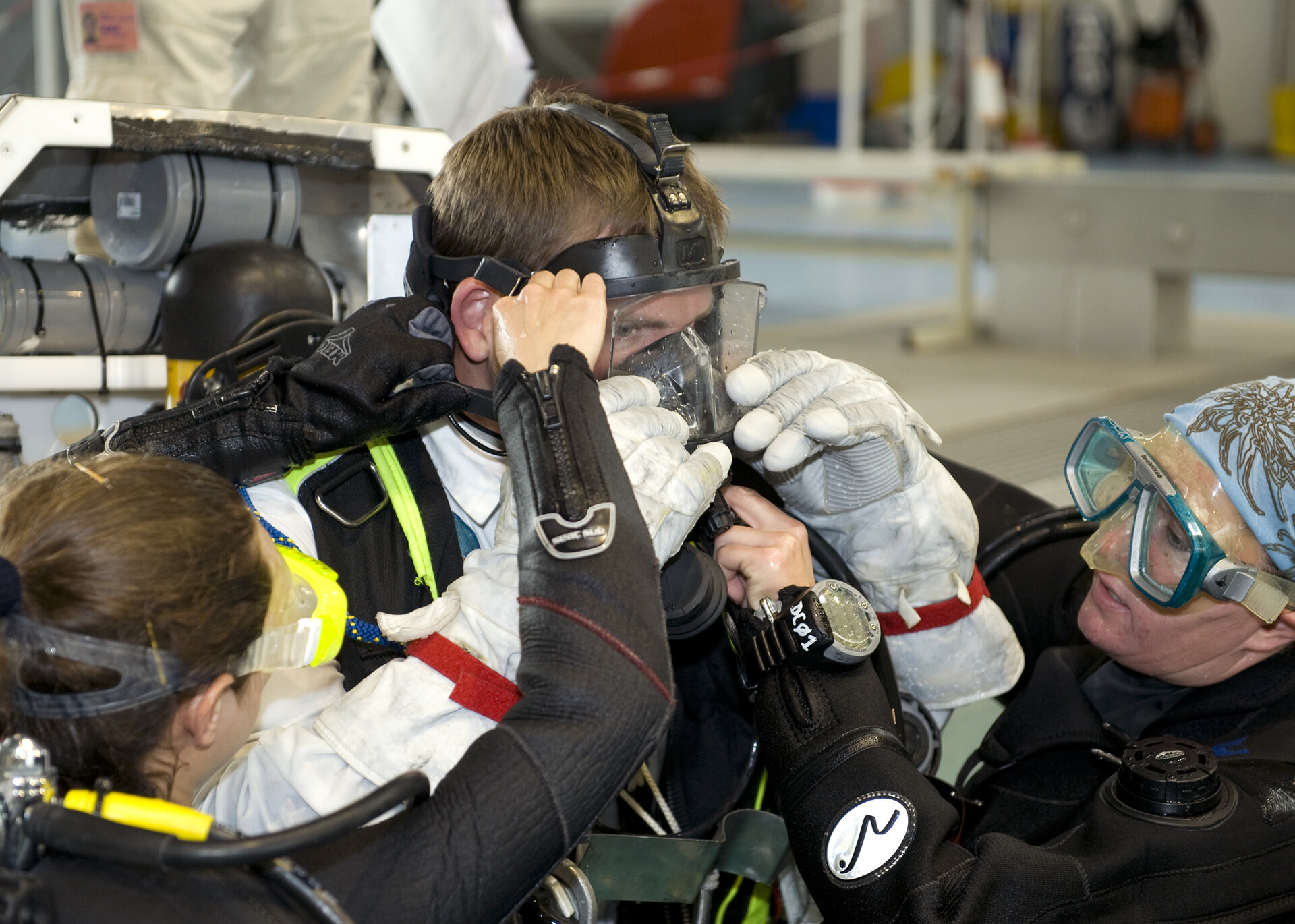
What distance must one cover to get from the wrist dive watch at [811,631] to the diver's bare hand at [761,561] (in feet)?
0.09

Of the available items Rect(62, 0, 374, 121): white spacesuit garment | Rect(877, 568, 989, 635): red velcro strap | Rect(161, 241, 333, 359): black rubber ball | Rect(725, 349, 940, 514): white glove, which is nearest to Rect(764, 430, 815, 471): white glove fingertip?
Rect(725, 349, 940, 514): white glove

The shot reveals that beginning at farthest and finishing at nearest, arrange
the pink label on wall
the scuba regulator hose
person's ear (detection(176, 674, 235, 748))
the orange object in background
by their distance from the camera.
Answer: the orange object in background
the pink label on wall
person's ear (detection(176, 674, 235, 748))
the scuba regulator hose

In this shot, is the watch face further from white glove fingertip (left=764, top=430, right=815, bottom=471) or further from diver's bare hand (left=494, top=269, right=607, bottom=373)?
diver's bare hand (left=494, top=269, right=607, bottom=373)

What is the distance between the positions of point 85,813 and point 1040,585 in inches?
52.8

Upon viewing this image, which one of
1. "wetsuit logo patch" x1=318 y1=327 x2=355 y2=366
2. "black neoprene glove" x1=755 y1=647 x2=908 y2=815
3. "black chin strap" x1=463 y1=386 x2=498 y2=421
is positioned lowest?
"black neoprene glove" x1=755 y1=647 x2=908 y2=815

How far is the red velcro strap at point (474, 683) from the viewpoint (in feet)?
3.54

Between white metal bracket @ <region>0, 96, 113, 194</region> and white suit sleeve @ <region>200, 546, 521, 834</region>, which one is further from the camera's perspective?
white metal bracket @ <region>0, 96, 113, 194</region>

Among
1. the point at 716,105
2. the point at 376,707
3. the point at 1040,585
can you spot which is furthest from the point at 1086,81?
the point at 376,707

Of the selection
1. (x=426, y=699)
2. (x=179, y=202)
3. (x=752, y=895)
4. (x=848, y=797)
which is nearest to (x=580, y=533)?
(x=426, y=699)

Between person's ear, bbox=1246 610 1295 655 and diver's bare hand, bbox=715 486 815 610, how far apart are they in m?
0.51

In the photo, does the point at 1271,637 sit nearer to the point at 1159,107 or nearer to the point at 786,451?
the point at 786,451

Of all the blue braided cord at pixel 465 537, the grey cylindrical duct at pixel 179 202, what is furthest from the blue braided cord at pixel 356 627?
the grey cylindrical duct at pixel 179 202

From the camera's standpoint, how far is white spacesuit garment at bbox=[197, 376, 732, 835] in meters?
1.06

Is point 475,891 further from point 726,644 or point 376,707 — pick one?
point 726,644
